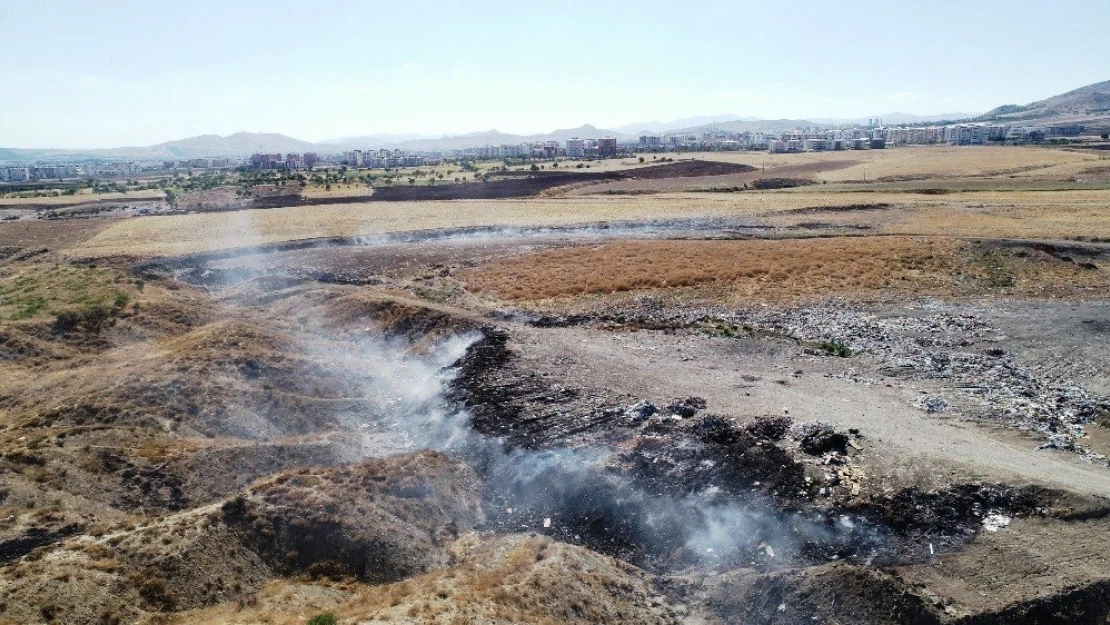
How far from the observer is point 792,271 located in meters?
35.8

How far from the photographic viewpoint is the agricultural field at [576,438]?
12.4 meters

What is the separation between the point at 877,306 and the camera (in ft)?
98.5

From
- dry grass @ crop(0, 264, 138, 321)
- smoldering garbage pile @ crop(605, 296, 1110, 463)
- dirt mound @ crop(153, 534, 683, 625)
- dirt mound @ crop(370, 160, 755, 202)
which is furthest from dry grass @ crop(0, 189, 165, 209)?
dirt mound @ crop(153, 534, 683, 625)

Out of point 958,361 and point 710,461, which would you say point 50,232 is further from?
point 958,361

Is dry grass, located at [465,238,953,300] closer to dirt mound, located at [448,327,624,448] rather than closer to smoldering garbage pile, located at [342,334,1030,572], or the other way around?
dirt mound, located at [448,327,624,448]

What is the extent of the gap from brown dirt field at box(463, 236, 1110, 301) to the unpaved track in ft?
26.6

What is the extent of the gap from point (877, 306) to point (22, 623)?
30524 mm

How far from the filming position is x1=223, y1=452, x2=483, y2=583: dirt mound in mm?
13633

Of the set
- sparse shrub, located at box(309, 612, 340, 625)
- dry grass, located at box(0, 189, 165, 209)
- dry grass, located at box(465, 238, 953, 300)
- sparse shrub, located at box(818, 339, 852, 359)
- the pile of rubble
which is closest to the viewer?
sparse shrub, located at box(309, 612, 340, 625)

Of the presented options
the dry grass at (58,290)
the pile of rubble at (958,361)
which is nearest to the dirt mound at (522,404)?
the pile of rubble at (958,361)

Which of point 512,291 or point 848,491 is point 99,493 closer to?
point 848,491

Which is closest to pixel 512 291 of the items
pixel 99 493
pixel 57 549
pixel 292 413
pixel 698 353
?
pixel 698 353

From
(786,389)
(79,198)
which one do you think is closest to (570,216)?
(786,389)

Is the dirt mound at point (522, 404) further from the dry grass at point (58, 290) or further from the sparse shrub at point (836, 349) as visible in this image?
the dry grass at point (58, 290)
